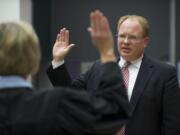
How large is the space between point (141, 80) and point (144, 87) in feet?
0.18

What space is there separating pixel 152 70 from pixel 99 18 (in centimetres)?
137

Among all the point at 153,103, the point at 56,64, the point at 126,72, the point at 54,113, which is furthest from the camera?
the point at 126,72

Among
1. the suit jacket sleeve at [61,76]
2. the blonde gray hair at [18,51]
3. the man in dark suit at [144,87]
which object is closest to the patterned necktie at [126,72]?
the man in dark suit at [144,87]

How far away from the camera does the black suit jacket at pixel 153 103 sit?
10.00ft

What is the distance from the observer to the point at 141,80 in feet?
10.3

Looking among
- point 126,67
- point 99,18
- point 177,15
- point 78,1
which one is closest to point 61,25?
point 78,1

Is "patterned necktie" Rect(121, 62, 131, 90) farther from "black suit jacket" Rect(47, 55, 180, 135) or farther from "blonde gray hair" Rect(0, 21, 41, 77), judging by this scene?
"blonde gray hair" Rect(0, 21, 41, 77)

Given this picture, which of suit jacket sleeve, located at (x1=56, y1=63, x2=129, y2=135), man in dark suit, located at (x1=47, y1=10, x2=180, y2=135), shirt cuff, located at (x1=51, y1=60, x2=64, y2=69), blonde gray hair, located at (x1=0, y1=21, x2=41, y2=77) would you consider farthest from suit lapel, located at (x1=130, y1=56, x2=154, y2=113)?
blonde gray hair, located at (x1=0, y1=21, x2=41, y2=77)

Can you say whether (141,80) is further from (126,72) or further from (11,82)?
(11,82)

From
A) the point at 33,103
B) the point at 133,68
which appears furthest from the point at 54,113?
the point at 133,68

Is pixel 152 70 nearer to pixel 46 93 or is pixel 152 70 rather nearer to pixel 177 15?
pixel 46 93

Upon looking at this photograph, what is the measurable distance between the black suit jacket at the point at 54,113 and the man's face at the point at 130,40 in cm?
133

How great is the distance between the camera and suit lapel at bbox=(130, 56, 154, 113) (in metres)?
3.06

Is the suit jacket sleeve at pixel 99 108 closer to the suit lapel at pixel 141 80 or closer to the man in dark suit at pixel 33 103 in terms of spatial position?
the man in dark suit at pixel 33 103
